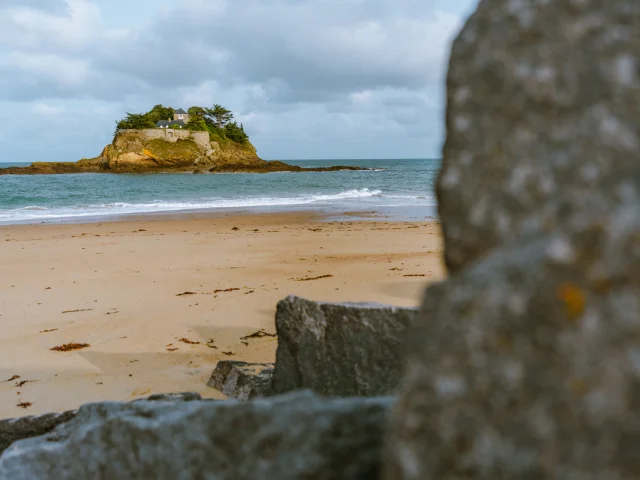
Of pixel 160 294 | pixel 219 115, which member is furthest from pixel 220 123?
pixel 160 294

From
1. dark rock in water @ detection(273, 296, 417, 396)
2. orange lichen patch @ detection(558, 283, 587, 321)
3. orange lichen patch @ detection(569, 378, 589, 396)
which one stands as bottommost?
dark rock in water @ detection(273, 296, 417, 396)

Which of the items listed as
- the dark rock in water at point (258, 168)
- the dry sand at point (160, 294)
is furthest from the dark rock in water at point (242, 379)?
the dark rock in water at point (258, 168)

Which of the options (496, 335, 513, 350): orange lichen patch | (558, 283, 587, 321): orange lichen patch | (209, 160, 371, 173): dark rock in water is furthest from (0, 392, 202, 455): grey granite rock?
(209, 160, 371, 173): dark rock in water

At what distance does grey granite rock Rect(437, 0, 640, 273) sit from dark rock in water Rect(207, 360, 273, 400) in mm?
2628

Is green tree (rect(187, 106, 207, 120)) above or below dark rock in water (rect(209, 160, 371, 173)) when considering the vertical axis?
above

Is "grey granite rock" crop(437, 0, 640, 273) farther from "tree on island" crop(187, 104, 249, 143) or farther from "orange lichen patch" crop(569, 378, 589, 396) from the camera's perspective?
"tree on island" crop(187, 104, 249, 143)

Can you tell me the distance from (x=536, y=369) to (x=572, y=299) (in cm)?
13

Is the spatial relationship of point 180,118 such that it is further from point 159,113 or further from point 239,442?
point 239,442

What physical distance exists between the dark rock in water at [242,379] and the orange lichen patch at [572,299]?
2882 millimetres

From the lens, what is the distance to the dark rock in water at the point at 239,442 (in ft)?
4.85

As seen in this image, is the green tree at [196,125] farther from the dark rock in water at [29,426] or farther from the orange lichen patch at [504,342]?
the orange lichen patch at [504,342]

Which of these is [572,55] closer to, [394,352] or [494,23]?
[494,23]

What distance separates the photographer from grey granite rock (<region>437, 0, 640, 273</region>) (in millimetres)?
1101

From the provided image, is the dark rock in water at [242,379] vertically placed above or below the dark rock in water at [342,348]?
below
